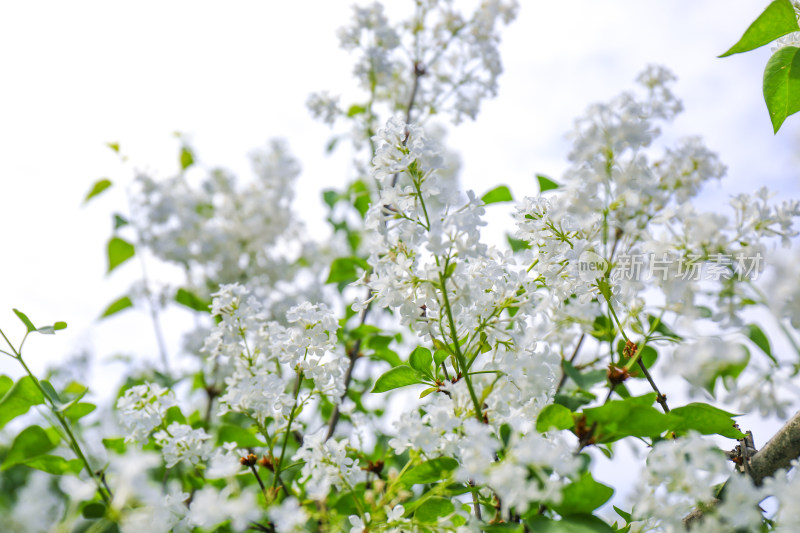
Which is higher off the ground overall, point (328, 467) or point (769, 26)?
point (769, 26)

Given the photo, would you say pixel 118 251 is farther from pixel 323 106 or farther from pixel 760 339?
pixel 760 339

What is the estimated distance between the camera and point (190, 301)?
303 centimetres

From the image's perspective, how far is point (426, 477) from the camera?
92 centimetres

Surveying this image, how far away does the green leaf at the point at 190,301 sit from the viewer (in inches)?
116

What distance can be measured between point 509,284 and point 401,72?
1832 millimetres

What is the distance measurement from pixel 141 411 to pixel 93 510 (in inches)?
9.0

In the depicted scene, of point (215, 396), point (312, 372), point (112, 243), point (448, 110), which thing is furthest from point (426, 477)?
point (112, 243)

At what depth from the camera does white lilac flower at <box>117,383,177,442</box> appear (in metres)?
1.30

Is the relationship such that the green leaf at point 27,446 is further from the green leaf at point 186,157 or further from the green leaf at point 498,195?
the green leaf at point 186,157

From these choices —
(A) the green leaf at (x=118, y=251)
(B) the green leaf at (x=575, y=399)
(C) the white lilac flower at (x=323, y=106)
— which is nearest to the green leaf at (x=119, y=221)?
(A) the green leaf at (x=118, y=251)

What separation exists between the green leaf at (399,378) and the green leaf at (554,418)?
278mm

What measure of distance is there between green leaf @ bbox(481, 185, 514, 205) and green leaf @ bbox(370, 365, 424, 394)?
102 cm

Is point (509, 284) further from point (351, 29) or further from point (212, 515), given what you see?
point (351, 29)

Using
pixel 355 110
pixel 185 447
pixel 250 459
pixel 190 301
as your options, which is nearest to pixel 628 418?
pixel 250 459
